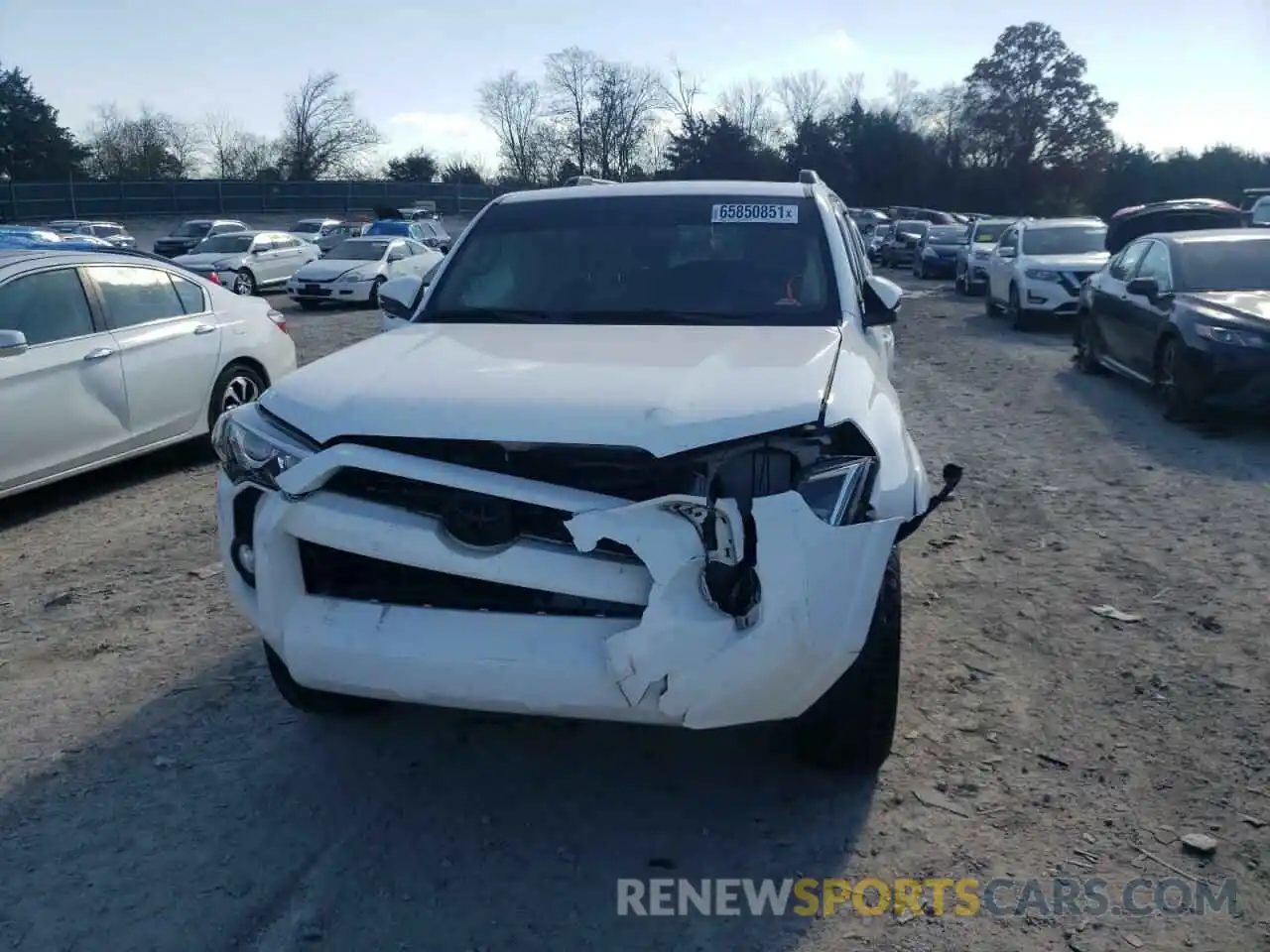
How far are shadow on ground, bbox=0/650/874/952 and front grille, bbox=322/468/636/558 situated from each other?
0.93 meters

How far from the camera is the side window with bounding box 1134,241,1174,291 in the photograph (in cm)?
989

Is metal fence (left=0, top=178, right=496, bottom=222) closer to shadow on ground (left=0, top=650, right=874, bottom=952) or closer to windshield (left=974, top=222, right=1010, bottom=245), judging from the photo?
windshield (left=974, top=222, right=1010, bottom=245)

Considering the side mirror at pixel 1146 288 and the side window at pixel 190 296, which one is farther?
the side mirror at pixel 1146 288

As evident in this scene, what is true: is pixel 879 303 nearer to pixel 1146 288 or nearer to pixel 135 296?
Result: pixel 135 296

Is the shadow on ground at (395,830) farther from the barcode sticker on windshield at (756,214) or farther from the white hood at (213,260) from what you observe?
the white hood at (213,260)

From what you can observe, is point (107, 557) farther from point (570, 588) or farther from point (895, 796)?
point (895, 796)

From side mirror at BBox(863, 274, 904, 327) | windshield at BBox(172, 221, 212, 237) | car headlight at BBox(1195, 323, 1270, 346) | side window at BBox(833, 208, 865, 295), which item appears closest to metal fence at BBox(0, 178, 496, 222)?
windshield at BBox(172, 221, 212, 237)

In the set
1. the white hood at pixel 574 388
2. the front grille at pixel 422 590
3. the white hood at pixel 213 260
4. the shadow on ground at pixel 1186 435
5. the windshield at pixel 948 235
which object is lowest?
the white hood at pixel 213 260

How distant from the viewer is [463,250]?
5.04 meters

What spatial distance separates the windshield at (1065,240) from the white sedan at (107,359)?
42.1 ft

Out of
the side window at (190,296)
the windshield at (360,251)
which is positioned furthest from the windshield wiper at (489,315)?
the windshield at (360,251)

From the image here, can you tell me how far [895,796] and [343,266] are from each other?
2041cm

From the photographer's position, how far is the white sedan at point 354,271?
2180 centimetres

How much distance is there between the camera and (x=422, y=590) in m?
3.18
